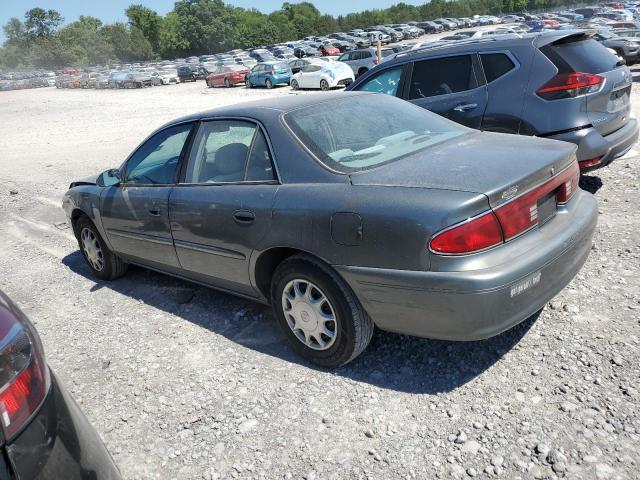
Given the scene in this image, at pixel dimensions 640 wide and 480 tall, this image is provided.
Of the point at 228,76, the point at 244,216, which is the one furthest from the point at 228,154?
the point at 228,76

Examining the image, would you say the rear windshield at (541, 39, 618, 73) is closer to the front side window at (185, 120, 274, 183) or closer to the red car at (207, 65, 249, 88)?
the front side window at (185, 120, 274, 183)

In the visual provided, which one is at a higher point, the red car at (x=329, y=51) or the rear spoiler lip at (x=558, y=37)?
the rear spoiler lip at (x=558, y=37)

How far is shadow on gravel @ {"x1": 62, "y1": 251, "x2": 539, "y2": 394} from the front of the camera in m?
3.19

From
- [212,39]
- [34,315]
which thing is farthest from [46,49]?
[34,315]

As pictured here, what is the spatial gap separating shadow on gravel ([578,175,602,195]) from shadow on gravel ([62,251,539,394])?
2996mm

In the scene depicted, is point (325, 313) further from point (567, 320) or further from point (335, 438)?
point (567, 320)

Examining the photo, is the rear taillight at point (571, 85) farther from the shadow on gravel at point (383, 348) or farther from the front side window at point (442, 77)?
the shadow on gravel at point (383, 348)

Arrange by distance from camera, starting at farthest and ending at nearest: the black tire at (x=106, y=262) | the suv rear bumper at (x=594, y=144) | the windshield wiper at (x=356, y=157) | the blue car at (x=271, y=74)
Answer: the blue car at (x=271, y=74), the black tire at (x=106, y=262), the suv rear bumper at (x=594, y=144), the windshield wiper at (x=356, y=157)

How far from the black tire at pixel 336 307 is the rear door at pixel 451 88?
3.24 meters

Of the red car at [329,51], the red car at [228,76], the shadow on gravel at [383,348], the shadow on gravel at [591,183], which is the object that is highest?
Result: the shadow on gravel at [383,348]

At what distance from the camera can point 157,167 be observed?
4.46 meters

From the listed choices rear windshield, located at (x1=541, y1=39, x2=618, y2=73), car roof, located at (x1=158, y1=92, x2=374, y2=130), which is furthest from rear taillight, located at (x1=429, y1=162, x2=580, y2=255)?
rear windshield, located at (x1=541, y1=39, x2=618, y2=73)

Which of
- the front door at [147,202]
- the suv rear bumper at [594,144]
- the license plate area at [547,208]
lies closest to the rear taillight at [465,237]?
the license plate area at [547,208]

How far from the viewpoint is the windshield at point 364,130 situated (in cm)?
333
